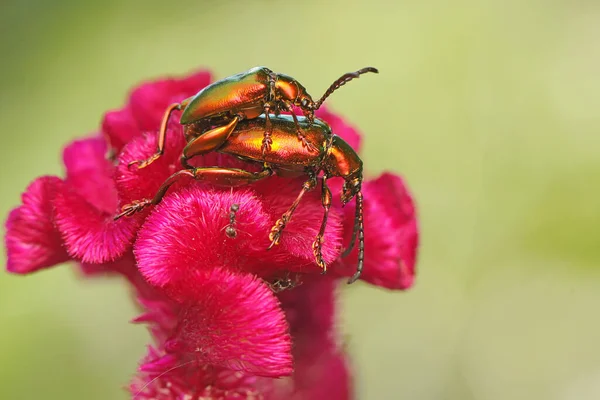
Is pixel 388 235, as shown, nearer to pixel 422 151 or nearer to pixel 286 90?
pixel 286 90

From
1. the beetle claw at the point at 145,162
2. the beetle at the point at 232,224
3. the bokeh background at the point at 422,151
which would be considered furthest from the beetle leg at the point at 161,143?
the bokeh background at the point at 422,151

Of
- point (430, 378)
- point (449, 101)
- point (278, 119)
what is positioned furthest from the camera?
point (449, 101)

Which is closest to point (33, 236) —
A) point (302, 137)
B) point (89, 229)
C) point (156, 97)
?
point (89, 229)

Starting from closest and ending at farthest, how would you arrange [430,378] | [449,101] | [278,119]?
[278,119] → [430,378] → [449,101]

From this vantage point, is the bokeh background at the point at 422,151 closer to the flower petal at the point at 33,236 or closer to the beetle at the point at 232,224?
the flower petal at the point at 33,236

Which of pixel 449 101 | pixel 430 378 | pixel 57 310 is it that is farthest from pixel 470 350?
pixel 57 310

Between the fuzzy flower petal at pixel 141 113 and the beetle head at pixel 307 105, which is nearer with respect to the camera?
the beetle head at pixel 307 105

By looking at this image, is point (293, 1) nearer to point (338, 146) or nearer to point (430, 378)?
point (430, 378)
